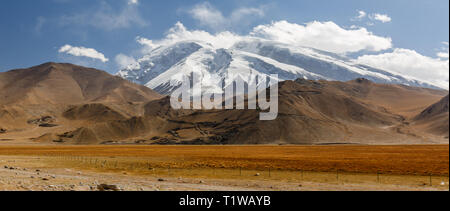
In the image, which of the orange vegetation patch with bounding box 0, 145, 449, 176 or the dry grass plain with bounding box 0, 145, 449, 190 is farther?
the orange vegetation patch with bounding box 0, 145, 449, 176

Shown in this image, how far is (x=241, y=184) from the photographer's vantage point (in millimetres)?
34844

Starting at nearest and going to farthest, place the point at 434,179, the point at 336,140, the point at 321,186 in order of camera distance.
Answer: the point at 321,186 < the point at 434,179 < the point at 336,140

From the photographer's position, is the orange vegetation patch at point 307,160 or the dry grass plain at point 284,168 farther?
the orange vegetation patch at point 307,160

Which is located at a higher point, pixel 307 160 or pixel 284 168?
pixel 307 160

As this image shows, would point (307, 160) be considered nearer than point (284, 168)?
No
